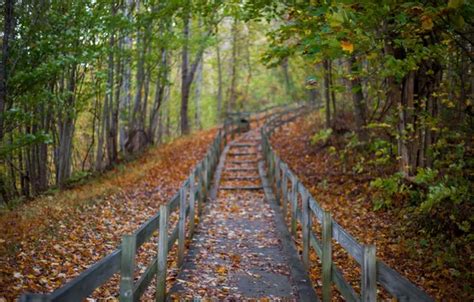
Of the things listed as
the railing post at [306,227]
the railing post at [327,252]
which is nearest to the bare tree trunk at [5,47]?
the railing post at [306,227]

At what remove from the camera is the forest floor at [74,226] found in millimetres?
6520

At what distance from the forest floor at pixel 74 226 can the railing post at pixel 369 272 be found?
3753 mm

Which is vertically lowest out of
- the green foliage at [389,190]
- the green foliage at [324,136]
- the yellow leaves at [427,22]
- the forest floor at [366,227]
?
the forest floor at [366,227]

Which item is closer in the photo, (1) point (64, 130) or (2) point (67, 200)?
(2) point (67, 200)

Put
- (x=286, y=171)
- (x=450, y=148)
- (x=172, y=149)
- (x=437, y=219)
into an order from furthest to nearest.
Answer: (x=172, y=149), (x=286, y=171), (x=450, y=148), (x=437, y=219)

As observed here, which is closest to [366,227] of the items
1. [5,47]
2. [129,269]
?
[129,269]

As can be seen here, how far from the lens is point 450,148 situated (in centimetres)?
1055

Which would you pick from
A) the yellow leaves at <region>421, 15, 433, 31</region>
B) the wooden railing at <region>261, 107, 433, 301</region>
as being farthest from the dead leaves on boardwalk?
the yellow leaves at <region>421, 15, 433, 31</region>

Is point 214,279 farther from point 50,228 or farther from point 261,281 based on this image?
point 50,228

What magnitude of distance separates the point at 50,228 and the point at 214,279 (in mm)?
3811

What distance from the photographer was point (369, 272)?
4.13m

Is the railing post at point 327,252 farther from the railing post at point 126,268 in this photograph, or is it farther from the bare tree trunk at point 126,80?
the bare tree trunk at point 126,80

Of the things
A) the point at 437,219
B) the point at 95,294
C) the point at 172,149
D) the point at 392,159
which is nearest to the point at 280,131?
the point at 172,149

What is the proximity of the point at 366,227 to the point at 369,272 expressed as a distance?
19.3 feet
